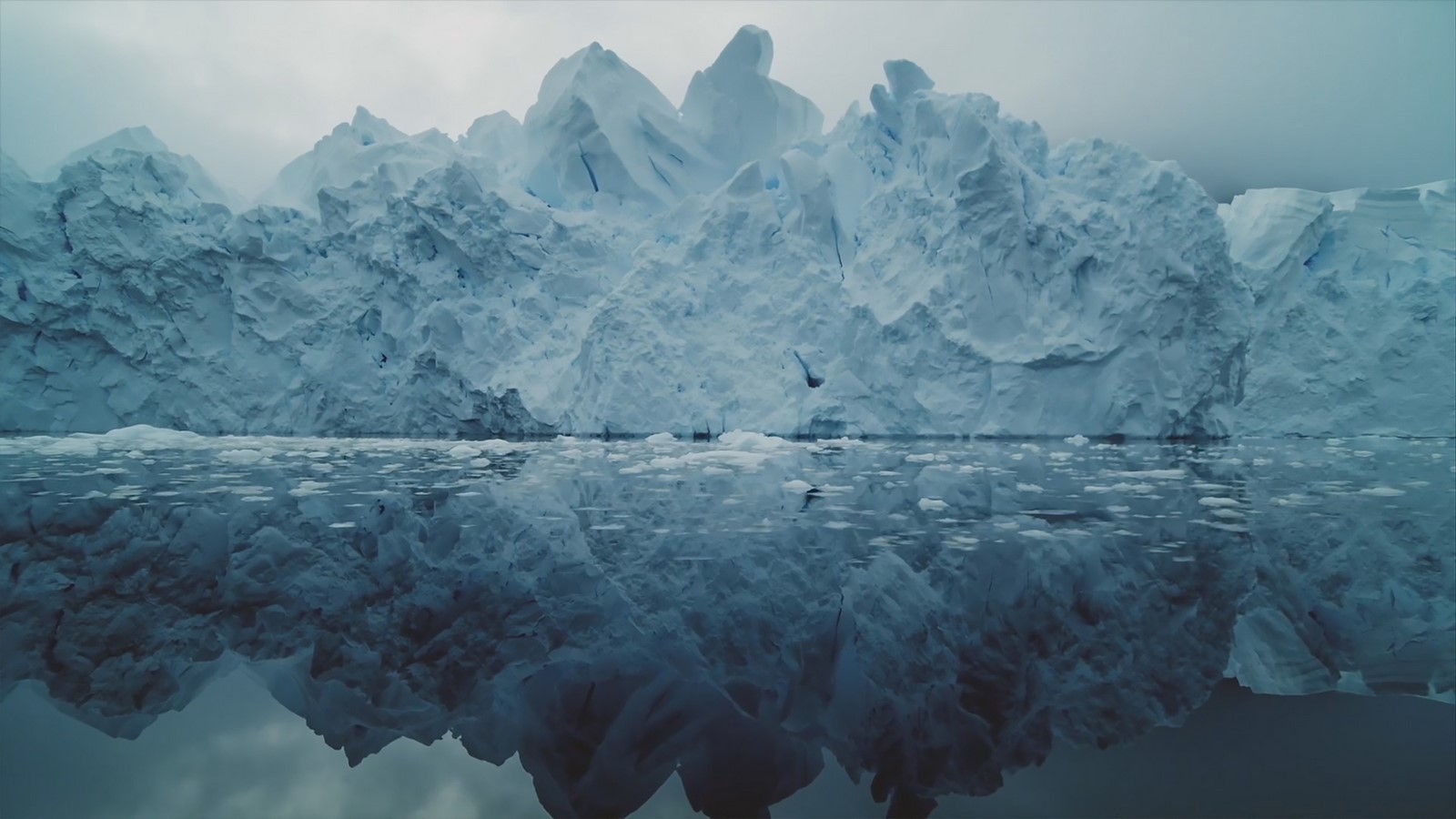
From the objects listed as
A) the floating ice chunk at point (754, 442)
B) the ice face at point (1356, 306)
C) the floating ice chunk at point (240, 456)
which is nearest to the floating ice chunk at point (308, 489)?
the floating ice chunk at point (240, 456)

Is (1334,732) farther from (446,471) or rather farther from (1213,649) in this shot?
(446,471)

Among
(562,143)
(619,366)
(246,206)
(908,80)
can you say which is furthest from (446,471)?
(246,206)

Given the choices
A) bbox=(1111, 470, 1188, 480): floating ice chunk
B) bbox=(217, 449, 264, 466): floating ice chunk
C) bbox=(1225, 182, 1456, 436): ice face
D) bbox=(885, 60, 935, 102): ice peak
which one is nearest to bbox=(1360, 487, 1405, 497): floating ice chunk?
bbox=(1111, 470, 1188, 480): floating ice chunk

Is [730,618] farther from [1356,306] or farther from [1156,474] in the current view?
[1356,306]

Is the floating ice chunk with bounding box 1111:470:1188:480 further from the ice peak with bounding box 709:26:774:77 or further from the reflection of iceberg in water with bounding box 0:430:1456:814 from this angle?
Result: the ice peak with bounding box 709:26:774:77

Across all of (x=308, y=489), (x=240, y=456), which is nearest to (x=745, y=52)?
(x=240, y=456)
